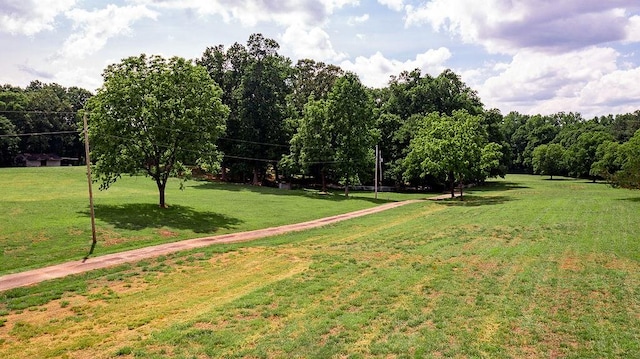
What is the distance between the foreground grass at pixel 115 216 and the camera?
21.6 m

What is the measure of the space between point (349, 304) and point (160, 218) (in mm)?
22186

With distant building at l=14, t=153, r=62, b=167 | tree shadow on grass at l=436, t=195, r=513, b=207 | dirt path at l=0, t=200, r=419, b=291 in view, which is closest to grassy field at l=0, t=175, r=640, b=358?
dirt path at l=0, t=200, r=419, b=291

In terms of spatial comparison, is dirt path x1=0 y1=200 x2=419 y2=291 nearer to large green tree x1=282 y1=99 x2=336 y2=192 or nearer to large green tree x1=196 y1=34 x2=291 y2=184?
large green tree x1=282 y1=99 x2=336 y2=192

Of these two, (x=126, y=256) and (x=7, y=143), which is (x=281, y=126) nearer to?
(x=126, y=256)

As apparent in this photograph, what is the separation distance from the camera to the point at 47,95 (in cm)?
9238

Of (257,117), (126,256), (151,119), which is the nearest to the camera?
(126,256)

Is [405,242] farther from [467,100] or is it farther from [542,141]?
[542,141]

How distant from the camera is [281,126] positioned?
221 feet

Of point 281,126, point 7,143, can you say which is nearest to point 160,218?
point 281,126

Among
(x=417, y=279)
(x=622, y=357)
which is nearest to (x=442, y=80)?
(x=417, y=279)

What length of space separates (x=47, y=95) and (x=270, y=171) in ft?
183

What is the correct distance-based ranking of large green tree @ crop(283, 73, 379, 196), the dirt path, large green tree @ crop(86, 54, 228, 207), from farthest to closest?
large green tree @ crop(283, 73, 379, 196), large green tree @ crop(86, 54, 228, 207), the dirt path

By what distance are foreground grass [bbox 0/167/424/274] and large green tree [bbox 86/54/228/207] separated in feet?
12.4

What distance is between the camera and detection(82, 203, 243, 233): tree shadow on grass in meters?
28.5
